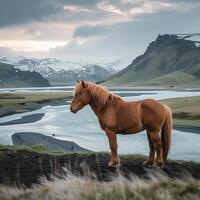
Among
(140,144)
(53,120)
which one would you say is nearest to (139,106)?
(140,144)

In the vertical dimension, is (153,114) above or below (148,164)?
above

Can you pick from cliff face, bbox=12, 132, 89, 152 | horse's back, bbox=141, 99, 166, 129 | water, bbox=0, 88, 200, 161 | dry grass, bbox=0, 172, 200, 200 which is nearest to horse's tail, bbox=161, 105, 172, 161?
horse's back, bbox=141, 99, 166, 129

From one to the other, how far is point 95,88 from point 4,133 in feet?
134

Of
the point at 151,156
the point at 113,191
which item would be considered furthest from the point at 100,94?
the point at 113,191

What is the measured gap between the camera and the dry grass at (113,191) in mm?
7645

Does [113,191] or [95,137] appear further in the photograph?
[95,137]

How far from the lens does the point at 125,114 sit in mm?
13297

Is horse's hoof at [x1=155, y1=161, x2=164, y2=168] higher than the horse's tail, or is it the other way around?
the horse's tail

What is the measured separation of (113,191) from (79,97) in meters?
5.46

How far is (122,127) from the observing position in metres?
13.4

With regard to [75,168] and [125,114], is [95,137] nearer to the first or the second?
[75,168]

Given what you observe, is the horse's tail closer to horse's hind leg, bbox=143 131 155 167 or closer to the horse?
the horse

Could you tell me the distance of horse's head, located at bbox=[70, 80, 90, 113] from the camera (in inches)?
519

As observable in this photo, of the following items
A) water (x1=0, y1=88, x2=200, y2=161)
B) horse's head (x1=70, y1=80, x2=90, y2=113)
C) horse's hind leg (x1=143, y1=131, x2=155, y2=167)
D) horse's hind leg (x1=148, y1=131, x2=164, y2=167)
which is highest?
horse's head (x1=70, y1=80, x2=90, y2=113)
